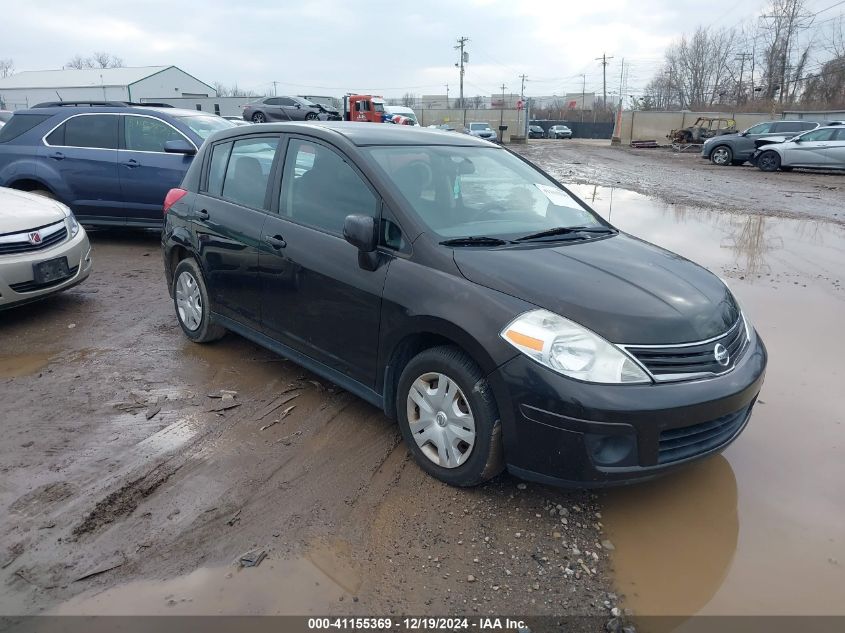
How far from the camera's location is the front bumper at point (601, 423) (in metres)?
2.59

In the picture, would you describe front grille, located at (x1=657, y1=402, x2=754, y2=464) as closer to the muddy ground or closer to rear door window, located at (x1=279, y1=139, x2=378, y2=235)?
A: the muddy ground

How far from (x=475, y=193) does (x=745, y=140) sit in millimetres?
22931

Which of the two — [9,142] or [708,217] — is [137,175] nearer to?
[9,142]

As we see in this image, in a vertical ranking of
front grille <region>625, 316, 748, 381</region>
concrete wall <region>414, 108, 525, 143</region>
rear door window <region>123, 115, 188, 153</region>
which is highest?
concrete wall <region>414, 108, 525, 143</region>

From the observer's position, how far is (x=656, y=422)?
2.61 metres

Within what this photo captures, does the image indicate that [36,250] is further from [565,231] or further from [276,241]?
[565,231]

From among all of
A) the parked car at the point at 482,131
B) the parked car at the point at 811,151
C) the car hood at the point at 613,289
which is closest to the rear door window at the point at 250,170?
the car hood at the point at 613,289

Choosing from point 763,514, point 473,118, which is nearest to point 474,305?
point 763,514

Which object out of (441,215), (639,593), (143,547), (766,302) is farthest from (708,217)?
(143,547)

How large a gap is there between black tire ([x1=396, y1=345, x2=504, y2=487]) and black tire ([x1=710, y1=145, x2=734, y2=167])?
2414 cm

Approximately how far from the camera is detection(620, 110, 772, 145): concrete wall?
40.7 meters

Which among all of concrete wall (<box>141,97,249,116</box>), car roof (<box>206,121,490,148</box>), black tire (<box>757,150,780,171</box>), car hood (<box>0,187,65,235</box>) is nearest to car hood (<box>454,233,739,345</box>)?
car roof (<box>206,121,490,148</box>)

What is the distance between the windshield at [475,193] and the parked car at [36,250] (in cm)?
337

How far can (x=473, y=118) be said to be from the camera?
57.4 m
